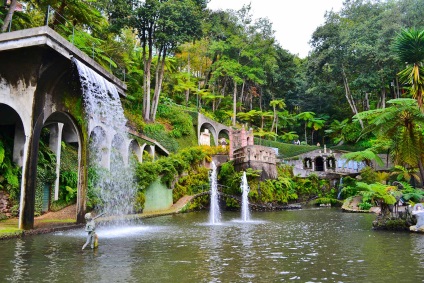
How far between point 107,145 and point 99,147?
47cm

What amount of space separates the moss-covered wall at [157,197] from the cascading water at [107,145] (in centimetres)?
175

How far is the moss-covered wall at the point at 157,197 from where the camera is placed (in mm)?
21230

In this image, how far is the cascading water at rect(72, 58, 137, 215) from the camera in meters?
14.7

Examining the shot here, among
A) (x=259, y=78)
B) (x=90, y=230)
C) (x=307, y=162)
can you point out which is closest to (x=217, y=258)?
(x=90, y=230)

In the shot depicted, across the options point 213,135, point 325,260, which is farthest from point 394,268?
point 213,135

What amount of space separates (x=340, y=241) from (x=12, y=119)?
559 inches

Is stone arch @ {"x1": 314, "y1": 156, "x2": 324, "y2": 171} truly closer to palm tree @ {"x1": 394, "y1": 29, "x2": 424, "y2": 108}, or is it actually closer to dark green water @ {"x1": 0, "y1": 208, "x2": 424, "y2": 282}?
palm tree @ {"x1": 394, "y1": 29, "x2": 424, "y2": 108}

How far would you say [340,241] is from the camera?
34.4 feet

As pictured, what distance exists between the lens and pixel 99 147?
21.2 m

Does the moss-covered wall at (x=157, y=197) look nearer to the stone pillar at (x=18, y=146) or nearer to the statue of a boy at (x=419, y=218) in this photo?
the stone pillar at (x=18, y=146)

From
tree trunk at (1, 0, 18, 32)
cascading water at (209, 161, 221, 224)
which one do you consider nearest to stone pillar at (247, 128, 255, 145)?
cascading water at (209, 161, 221, 224)

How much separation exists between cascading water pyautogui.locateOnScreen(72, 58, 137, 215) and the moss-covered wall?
1.75 m

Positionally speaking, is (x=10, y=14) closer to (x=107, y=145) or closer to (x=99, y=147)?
(x=99, y=147)

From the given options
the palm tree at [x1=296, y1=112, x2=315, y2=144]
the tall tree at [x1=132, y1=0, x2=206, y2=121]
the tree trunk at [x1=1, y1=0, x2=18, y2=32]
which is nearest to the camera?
the tree trunk at [x1=1, y1=0, x2=18, y2=32]
